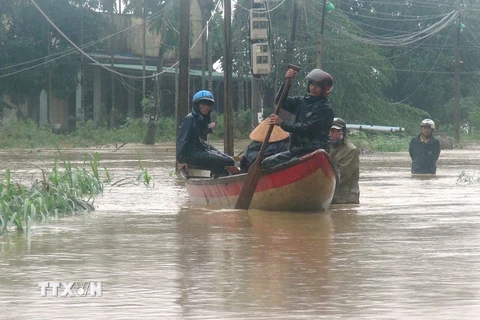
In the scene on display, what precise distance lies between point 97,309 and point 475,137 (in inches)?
2040

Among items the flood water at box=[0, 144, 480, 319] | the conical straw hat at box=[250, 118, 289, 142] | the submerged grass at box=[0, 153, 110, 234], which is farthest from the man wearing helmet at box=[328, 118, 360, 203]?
the submerged grass at box=[0, 153, 110, 234]

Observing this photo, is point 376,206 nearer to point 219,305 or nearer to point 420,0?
point 219,305

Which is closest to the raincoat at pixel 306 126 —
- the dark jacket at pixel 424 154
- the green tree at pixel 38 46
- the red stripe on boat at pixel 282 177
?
the red stripe on boat at pixel 282 177

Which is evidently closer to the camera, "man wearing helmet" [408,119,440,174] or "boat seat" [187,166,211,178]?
"boat seat" [187,166,211,178]

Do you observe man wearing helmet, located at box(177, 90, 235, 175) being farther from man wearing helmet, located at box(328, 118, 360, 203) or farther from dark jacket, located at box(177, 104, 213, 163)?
man wearing helmet, located at box(328, 118, 360, 203)

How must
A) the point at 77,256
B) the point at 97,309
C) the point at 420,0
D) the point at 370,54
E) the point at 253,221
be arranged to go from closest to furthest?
the point at 97,309 → the point at 77,256 → the point at 253,221 → the point at 370,54 → the point at 420,0

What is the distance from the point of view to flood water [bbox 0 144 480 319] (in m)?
7.00

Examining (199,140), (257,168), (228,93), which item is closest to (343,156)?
(257,168)

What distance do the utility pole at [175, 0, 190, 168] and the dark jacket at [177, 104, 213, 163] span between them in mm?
7807

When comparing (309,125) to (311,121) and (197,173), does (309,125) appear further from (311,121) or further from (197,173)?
(197,173)

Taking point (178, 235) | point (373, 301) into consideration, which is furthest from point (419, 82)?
point (373, 301)

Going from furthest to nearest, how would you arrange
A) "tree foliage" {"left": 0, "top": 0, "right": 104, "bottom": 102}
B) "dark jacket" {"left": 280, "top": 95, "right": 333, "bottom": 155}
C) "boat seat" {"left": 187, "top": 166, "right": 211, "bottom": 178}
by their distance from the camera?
"tree foliage" {"left": 0, "top": 0, "right": 104, "bottom": 102} < "boat seat" {"left": 187, "top": 166, "right": 211, "bottom": 178} < "dark jacket" {"left": 280, "top": 95, "right": 333, "bottom": 155}

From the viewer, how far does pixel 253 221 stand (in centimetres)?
A: 1290

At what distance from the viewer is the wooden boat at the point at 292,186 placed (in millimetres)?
13156
